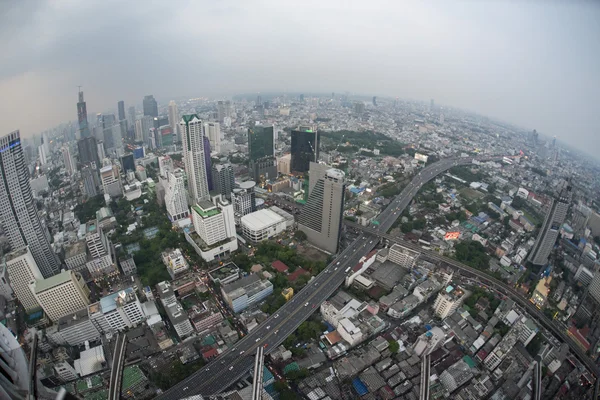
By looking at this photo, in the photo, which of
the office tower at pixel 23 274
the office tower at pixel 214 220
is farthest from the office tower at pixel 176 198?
the office tower at pixel 23 274

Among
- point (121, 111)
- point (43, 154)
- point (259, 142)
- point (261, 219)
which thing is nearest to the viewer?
point (261, 219)

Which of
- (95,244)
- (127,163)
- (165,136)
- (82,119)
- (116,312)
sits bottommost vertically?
(165,136)

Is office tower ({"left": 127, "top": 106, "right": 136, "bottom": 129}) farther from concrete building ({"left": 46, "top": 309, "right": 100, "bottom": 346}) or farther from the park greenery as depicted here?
the park greenery

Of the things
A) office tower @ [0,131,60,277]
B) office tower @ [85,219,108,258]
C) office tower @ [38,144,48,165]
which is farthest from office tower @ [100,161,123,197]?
office tower @ [0,131,60,277]

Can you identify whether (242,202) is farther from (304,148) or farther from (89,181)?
(89,181)

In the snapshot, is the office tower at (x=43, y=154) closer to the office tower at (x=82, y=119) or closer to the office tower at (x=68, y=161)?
the office tower at (x=68, y=161)

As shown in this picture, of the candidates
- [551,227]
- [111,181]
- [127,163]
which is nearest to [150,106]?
[127,163]
